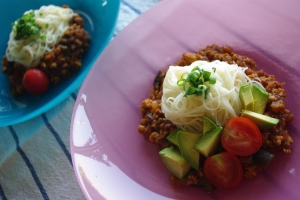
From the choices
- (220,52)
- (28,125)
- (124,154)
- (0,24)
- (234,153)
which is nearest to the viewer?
(234,153)

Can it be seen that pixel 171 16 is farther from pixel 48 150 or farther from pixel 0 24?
pixel 0 24

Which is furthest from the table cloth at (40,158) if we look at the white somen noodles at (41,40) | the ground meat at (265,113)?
the ground meat at (265,113)

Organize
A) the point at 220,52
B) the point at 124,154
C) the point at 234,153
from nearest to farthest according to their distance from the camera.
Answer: the point at 234,153 → the point at 124,154 → the point at 220,52

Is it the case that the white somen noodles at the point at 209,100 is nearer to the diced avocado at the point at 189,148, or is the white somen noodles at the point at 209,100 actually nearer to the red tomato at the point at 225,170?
the diced avocado at the point at 189,148

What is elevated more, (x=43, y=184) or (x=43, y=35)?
(x=43, y=35)

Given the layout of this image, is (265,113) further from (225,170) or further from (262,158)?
(225,170)

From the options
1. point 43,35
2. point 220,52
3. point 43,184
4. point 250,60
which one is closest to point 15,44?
point 43,35
